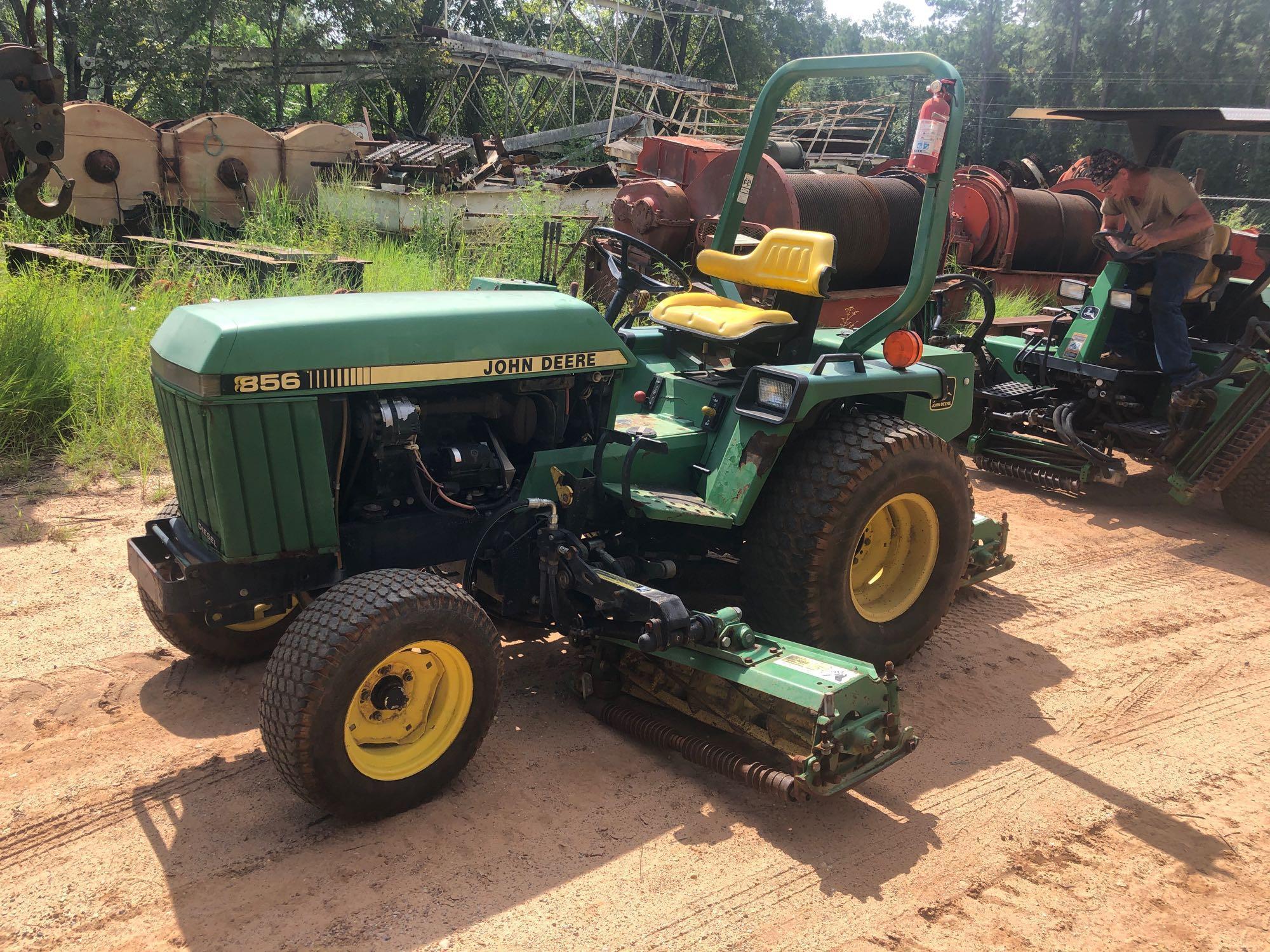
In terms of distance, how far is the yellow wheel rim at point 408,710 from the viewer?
2891 mm

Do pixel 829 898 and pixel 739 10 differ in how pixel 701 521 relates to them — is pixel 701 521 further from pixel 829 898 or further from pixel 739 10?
pixel 739 10

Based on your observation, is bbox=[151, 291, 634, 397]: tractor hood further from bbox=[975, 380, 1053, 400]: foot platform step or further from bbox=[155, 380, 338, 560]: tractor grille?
bbox=[975, 380, 1053, 400]: foot platform step

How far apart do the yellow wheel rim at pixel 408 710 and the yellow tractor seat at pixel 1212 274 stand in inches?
202

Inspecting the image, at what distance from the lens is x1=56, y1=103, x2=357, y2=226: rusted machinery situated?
10.8 m

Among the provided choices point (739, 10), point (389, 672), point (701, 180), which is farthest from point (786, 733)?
point (739, 10)

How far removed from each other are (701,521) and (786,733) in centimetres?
80

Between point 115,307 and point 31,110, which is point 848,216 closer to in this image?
point 115,307

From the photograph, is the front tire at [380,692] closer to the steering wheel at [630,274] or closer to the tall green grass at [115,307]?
the tall green grass at [115,307]

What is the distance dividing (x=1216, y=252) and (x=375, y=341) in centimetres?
545

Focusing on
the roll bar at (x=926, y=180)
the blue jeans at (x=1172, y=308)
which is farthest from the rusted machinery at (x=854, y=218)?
the roll bar at (x=926, y=180)

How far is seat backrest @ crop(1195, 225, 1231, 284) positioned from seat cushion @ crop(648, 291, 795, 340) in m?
3.65

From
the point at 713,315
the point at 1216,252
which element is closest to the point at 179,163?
the point at 713,315

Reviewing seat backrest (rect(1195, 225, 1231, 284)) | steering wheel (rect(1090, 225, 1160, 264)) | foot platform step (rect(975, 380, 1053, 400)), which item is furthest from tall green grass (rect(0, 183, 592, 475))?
seat backrest (rect(1195, 225, 1231, 284))

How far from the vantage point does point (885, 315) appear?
4059mm
